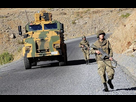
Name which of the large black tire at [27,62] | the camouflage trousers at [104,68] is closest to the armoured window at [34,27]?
the large black tire at [27,62]

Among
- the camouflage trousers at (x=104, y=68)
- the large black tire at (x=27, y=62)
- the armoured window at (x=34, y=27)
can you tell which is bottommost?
the large black tire at (x=27, y=62)

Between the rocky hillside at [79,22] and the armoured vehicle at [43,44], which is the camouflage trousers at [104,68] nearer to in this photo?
the armoured vehicle at [43,44]

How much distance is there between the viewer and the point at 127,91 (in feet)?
27.5

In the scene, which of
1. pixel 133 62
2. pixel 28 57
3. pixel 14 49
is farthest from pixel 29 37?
pixel 14 49

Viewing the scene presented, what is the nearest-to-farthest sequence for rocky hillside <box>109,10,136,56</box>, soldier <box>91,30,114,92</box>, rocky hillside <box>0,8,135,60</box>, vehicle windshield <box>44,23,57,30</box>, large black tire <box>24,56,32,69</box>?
soldier <box>91,30,114,92</box> → large black tire <box>24,56,32,69</box> → vehicle windshield <box>44,23,57,30</box> → rocky hillside <box>109,10,136,56</box> → rocky hillside <box>0,8,135,60</box>

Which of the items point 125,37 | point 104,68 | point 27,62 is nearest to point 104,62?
point 104,68

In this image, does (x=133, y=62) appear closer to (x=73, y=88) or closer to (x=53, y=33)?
(x=53, y=33)

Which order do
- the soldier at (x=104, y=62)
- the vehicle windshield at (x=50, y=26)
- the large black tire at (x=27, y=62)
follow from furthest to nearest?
the vehicle windshield at (x=50, y=26) < the large black tire at (x=27, y=62) < the soldier at (x=104, y=62)

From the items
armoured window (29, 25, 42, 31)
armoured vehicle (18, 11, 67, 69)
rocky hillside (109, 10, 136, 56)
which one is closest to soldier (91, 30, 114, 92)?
armoured vehicle (18, 11, 67, 69)

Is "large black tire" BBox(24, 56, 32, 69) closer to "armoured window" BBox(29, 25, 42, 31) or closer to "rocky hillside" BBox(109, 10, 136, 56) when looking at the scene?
"armoured window" BBox(29, 25, 42, 31)

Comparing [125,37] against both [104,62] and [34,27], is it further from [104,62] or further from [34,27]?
[104,62]

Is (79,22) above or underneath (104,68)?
above

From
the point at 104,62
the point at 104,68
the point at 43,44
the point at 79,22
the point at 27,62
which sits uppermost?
the point at 79,22

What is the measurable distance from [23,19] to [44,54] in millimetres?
50466
